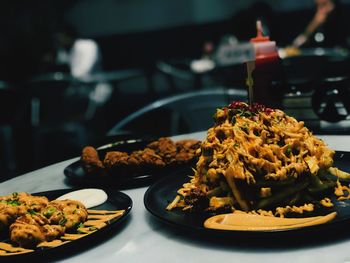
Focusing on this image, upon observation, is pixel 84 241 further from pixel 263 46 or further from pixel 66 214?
pixel 263 46

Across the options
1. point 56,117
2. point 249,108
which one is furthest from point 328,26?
point 249,108

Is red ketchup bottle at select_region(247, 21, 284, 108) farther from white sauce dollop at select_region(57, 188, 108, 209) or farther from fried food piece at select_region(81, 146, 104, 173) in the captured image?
white sauce dollop at select_region(57, 188, 108, 209)

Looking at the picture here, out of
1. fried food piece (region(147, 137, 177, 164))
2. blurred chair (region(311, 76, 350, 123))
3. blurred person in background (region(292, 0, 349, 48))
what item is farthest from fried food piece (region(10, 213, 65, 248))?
blurred person in background (region(292, 0, 349, 48))

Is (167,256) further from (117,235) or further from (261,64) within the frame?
(261,64)

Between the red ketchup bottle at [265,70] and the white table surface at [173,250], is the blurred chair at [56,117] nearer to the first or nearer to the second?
the red ketchup bottle at [265,70]

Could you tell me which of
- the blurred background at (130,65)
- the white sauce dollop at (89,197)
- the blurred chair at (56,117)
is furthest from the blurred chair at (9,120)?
the white sauce dollop at (89,197)

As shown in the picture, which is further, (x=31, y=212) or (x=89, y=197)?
(x=89, y=197)
